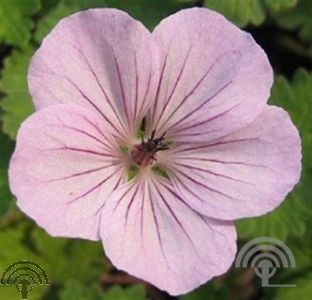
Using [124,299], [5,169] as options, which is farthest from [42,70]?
[124,299]

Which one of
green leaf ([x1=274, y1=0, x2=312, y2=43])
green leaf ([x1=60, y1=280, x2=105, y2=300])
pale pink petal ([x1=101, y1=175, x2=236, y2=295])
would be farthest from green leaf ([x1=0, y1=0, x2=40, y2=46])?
green leaf ([x1=274, y1=0, x2=312, y2=43])

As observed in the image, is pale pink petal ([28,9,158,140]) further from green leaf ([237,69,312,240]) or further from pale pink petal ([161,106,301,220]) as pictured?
green leaf ([237,69,312,240])

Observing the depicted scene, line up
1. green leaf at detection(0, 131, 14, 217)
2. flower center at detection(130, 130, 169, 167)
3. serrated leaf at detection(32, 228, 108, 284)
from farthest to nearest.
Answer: serrated leaf at detection(32, 228, 108, 284), green leaf at detection(0, 131, 14, 217), flower center at detection(130, 130, 169, 167)

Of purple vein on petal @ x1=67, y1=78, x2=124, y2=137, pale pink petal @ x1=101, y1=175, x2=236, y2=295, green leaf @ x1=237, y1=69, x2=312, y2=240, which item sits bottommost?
green leaf @ x1=237, y1=69, x2=312, y2=240

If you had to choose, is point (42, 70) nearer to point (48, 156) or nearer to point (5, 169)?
point (48, 156)

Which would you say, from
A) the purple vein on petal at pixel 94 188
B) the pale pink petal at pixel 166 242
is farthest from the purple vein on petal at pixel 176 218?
the purple vein on petal at pixel 94 188

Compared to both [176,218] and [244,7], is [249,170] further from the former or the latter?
[244,7]
